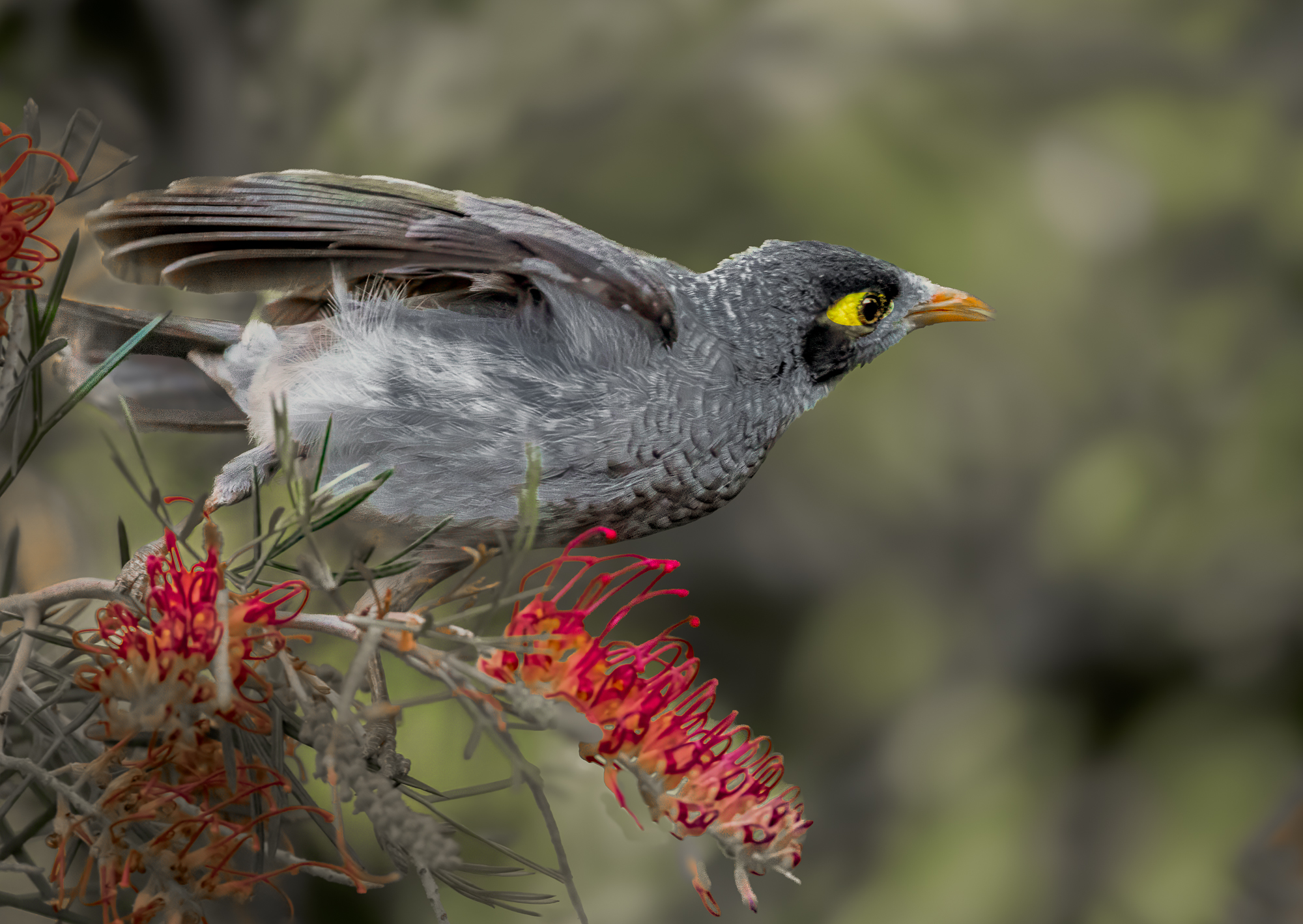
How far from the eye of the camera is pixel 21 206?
53cm

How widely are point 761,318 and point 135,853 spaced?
0.58 metres

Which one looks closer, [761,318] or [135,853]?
[135,853]

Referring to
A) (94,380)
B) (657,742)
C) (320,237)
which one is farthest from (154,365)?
(657,742)

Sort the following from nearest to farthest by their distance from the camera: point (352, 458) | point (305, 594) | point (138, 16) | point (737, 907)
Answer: point (305, 594) < point (352, 458) < point (138, 16) < point (737, 907)

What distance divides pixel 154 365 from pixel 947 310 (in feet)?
2.31

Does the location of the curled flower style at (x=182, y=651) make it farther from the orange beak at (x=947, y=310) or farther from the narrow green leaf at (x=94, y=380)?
the orange beak at (x=947, y=310)

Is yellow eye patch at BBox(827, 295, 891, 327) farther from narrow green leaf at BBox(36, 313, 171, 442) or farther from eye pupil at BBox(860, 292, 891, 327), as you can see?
narrow green leaf at BBox(36, 313, 171, 442)

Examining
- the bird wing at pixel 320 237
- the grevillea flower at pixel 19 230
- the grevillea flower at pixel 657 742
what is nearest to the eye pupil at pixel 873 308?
the bird wing at pixel 320 237

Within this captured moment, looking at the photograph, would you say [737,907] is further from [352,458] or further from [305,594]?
[305,594]

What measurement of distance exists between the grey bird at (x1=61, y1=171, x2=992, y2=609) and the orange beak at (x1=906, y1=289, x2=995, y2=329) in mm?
123

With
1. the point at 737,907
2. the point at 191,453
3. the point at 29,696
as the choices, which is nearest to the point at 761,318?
the point at 29,696

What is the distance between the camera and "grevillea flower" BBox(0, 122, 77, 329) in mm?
517

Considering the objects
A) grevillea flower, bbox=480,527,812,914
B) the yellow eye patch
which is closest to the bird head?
the yellow eye patch

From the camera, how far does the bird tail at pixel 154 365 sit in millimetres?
829
